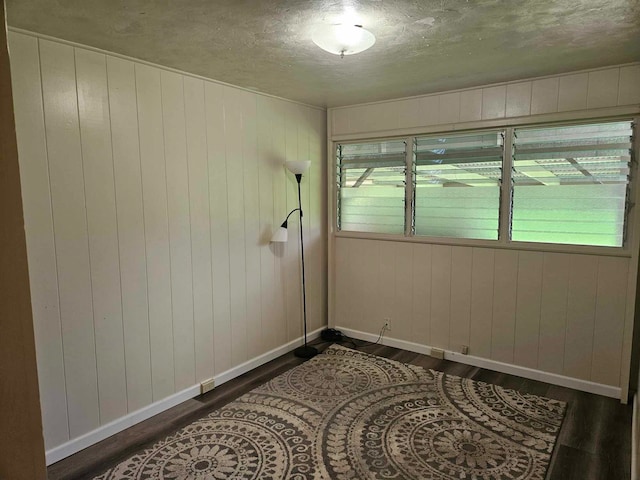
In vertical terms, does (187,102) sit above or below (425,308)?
above

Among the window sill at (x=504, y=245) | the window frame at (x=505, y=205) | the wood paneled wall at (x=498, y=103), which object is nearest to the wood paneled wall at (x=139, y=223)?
the wood paneled wall at (x=498, y=103)

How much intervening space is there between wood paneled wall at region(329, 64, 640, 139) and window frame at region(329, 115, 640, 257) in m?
0.07

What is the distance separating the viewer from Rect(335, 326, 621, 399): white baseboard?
126 inches

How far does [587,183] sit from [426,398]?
2.03 meters

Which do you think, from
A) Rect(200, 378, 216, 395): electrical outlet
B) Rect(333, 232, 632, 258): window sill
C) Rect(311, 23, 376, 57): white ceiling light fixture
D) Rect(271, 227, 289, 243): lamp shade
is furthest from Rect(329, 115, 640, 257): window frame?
Rect(200, 378, 216, 395): electrical outlet

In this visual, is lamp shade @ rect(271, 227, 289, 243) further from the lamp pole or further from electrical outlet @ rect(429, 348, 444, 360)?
electrical outlet @ rect(429, 348, 444, 360)

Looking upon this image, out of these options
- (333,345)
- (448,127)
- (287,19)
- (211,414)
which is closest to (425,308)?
(333,345)

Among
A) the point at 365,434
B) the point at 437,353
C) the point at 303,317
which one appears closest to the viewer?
the point at 365,434

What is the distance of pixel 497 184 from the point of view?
3533 millimetres

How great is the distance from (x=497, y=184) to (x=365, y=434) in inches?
89.2

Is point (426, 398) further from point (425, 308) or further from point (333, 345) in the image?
point (333, 345)

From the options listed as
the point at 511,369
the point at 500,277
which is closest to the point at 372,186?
the point at 500,277

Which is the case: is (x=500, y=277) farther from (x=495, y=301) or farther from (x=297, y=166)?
(x=297, y=166)

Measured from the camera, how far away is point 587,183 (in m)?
3.15
